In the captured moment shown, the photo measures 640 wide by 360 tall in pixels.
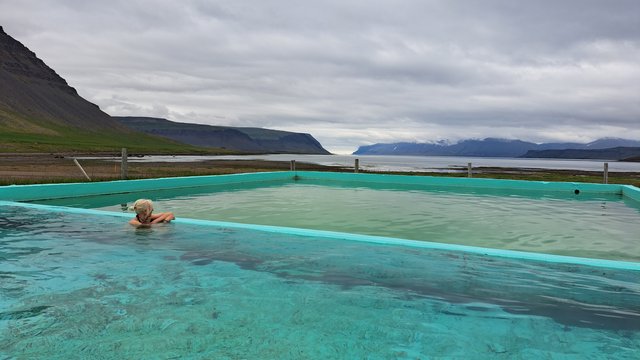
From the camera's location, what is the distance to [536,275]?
5500 mm

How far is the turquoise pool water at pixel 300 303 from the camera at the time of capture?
3.51 m

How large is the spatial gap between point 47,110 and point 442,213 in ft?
564

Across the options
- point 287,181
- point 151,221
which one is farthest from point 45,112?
point 151,221

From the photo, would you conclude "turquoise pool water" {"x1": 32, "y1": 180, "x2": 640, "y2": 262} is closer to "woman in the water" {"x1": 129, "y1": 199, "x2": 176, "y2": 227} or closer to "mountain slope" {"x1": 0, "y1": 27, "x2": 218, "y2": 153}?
"woman in the water" {"x1": 129, "y1": 199, "x2": 176, "y2": 227}

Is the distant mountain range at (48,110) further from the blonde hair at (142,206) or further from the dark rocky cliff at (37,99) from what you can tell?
the blonde hair at (142,206)

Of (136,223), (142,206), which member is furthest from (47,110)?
(142,206)

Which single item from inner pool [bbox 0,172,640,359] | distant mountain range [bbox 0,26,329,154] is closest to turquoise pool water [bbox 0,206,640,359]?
inner pool [bbox 0,172,640,359]

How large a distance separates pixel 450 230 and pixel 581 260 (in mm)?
3976

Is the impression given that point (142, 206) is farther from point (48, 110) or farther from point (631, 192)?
point (48, 110)

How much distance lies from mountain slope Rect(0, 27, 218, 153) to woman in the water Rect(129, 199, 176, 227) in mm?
119073

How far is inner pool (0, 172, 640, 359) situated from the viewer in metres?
3.55

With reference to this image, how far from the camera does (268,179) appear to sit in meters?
23.0

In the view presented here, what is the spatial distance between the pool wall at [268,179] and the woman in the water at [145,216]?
20.8 feet

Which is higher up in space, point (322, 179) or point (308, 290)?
point (322, 179)
